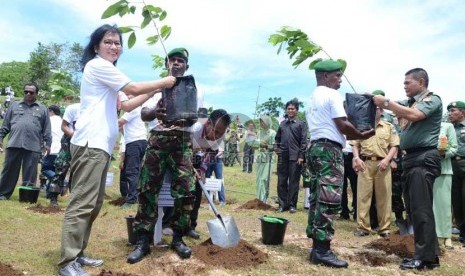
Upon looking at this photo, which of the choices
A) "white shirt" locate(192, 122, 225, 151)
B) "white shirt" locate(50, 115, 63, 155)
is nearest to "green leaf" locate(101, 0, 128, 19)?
"white shirt" locate(192, 122, 225, 151)

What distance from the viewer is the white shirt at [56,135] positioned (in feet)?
30.2

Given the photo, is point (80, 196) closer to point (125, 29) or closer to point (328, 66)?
point (125, 29)

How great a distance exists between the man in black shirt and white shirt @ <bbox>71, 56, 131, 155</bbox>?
17.7 feet

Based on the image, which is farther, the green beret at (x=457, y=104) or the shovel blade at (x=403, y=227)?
the green beret at (x=457, y=104)

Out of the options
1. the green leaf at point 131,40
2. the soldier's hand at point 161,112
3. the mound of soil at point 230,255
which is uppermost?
the green leaf at point 131,40

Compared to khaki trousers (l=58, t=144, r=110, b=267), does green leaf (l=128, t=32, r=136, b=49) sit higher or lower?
higher

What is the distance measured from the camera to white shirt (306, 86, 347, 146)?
4352mm

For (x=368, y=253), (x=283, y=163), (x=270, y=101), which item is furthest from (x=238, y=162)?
(x=368, y=253)

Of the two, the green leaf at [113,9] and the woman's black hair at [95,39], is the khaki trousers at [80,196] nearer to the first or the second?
the woman's black hair at [95,39]

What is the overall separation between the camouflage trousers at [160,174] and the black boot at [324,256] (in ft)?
4.73

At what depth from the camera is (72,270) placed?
11.5 feet

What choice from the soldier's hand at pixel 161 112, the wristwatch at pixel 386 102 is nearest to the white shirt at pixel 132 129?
the soldier's hand at pixel 161 112

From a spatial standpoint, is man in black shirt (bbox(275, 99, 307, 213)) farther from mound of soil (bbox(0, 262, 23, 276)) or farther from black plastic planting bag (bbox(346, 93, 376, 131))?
mound of soil (bbox(0, 262, 23, 276))

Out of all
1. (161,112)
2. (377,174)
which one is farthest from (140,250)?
(377,174)
